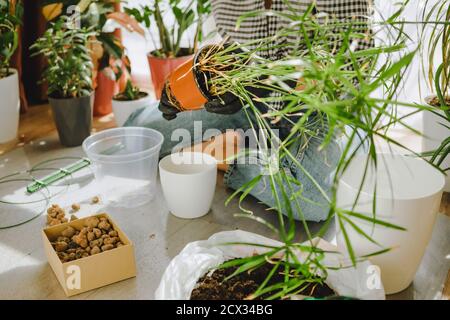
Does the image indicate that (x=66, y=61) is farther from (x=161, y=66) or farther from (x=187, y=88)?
(x=187, y=88)

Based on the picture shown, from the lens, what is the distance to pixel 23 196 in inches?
59.9

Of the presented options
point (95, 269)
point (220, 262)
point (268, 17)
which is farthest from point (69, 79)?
point (220, 262)

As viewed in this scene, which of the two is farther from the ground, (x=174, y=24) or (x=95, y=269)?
(x=174, y=24)

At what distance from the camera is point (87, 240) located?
3.86 feet

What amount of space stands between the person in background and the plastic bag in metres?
0.30

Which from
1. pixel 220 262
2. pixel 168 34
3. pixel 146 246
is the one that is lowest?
pixel 146 246

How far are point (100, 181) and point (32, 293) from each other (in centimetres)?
40

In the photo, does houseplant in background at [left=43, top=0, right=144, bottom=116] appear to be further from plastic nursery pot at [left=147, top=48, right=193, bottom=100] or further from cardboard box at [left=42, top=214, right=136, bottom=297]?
cardboard box at [left=42, top=214, right=136, bottom=297]

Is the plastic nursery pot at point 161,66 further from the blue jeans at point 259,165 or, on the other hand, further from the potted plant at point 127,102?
the blue jeans at point 259,165

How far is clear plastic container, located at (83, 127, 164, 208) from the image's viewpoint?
1400mm

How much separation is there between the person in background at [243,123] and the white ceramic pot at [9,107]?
16.9 inches

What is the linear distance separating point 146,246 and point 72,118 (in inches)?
26.7
